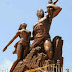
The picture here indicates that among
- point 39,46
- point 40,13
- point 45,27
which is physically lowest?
point 39,46

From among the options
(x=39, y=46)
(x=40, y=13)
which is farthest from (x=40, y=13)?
(x=39, y=46)

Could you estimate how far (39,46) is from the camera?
10.4 metres

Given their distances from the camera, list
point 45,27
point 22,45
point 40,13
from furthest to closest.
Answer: point 40,13
point 22,45
point 45,27

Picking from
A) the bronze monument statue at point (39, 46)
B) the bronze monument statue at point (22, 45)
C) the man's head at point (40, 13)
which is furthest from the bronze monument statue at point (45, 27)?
the bronze monument statue at point (22, 45)

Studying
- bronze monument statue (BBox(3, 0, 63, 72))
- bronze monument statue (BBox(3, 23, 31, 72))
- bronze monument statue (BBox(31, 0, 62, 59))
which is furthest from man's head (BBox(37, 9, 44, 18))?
bronze monument statue (BBox(3, 23, 31, 72))

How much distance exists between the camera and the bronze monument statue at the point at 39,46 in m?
10.1

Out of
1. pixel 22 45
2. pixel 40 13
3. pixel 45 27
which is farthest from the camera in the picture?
pixel 40 13

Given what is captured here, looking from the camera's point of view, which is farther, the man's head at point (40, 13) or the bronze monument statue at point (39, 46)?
the man's head at point (40, 13)

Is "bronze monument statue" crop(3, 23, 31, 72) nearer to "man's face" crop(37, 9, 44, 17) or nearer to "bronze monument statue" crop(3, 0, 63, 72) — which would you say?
"bronze monument statue" crop(3, 0, 63, 72)

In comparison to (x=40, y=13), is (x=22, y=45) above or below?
below

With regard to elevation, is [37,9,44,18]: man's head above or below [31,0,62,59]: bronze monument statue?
above

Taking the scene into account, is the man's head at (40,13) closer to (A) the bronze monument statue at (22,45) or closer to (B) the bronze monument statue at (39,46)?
(B) the bronze monument statue at (39,46)

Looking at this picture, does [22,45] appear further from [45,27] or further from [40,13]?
[40,13]

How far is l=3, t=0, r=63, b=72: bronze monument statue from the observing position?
10.1 meters
